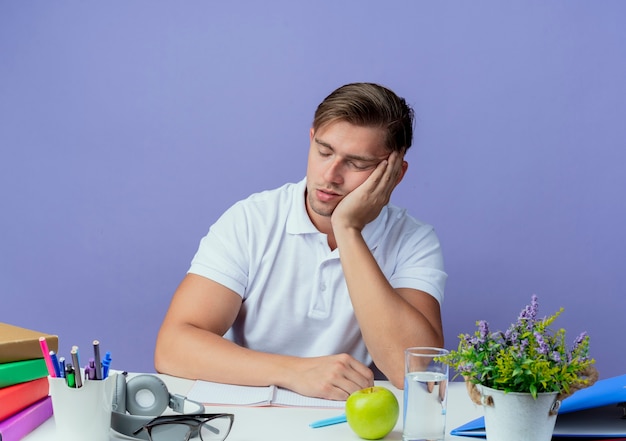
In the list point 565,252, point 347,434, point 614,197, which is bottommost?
point 347,434

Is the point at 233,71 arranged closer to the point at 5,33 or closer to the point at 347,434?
the point at 5,33

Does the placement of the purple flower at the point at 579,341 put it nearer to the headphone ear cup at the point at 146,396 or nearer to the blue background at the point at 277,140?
the headphone ear cup at the point at 146,396

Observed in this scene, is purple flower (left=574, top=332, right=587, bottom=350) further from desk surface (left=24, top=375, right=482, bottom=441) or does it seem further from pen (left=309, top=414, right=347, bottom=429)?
pen (left=309, top=414, right=347, bottom=429)

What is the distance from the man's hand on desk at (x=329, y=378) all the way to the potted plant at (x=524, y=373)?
43 centimetres

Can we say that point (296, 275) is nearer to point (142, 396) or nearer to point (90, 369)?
point (142, 396)

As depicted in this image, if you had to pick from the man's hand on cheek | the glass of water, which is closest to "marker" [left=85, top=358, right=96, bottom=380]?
the glass of water

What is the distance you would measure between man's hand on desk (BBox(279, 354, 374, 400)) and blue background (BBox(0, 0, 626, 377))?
1.27m

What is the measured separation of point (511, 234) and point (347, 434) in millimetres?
1619

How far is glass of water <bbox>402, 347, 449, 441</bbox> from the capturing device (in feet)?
4.25

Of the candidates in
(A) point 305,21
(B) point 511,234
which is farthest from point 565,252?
(A) point 305,21

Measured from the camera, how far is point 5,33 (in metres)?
3.02

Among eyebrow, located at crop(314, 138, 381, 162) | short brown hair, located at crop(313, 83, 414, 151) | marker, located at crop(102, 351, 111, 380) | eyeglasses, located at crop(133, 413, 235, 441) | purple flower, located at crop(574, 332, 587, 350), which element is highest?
short brown hair, located at crop(313, 83, 414, 151)

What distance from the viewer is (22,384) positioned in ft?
4.52

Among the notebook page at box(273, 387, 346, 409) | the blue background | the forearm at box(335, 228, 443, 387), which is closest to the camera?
the notebook page at box(273, 387, 346, 409)
